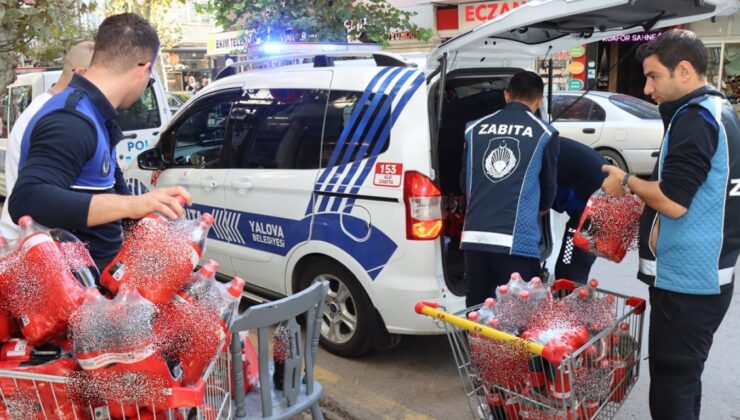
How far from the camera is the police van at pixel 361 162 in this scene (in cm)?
367

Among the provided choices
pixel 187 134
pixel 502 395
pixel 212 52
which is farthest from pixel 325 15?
pixel 502 395

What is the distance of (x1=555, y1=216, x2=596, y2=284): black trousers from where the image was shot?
389cm

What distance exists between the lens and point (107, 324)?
1.66 metres

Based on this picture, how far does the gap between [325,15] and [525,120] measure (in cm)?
511

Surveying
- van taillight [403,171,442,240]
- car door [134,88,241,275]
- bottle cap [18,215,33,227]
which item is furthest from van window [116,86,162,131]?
bottle cap [18,215,33,227]

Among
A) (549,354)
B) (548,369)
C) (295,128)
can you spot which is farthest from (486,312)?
(295,128)

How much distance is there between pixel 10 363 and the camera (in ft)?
6.08

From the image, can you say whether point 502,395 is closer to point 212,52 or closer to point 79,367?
point 79,367

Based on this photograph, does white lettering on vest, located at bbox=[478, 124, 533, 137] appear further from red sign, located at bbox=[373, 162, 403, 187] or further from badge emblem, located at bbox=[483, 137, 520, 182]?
red sign, located at bbox=[373, 162, 403, 187]

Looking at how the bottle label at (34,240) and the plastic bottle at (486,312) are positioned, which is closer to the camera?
the bottle label at (34,240)

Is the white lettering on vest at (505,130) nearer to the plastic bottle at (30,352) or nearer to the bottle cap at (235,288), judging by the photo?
the bottle cap at (235,288)

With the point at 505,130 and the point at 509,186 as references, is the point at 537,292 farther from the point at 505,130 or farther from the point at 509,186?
the point at 505,130

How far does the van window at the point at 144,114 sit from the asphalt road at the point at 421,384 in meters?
5.26

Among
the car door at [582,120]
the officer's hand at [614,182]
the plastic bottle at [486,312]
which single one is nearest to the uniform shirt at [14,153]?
the plastic bottle at [486,312]
